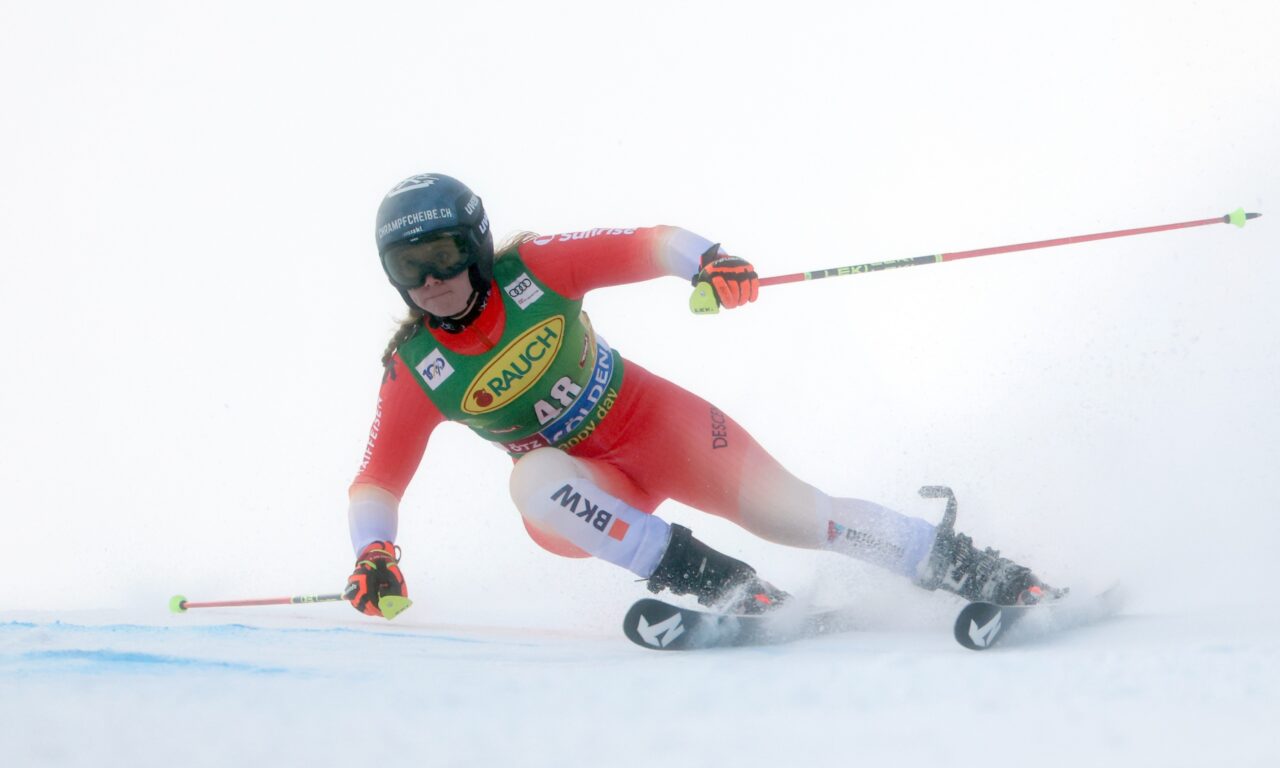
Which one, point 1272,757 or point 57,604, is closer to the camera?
point 1272,757

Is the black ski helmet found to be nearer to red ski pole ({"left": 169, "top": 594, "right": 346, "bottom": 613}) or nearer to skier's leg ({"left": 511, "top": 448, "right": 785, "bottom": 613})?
skier's leg ({"left": 511, "top": 448, "right": 785, "bottom": 613})

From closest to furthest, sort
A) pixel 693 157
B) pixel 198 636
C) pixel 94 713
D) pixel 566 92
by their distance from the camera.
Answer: pixel 94 713 < pixel 198 636 < pixel 693 157 < pixel 566 92

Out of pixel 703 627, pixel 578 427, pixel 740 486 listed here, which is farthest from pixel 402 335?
pixel 703 627

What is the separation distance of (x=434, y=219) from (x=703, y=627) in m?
1.18

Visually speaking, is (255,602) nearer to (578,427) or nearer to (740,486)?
(578,427)

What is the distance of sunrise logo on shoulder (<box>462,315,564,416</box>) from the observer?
276cm

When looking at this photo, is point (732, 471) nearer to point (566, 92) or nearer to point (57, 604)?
point (57, 604)

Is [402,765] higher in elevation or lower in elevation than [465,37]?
lower

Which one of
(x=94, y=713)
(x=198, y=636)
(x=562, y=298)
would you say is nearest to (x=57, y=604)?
(x=198, y=636)


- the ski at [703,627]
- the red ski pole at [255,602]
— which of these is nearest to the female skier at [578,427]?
the ski at [703,627]

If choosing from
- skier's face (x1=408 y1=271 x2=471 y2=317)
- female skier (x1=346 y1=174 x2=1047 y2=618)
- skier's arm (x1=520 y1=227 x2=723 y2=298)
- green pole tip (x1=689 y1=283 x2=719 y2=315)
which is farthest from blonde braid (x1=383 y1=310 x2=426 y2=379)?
green pole tip (x1=689 y1=283 x2=719 y2=315)

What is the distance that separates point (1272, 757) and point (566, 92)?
773 cm

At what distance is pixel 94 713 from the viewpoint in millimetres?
1580

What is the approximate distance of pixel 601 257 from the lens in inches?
110
